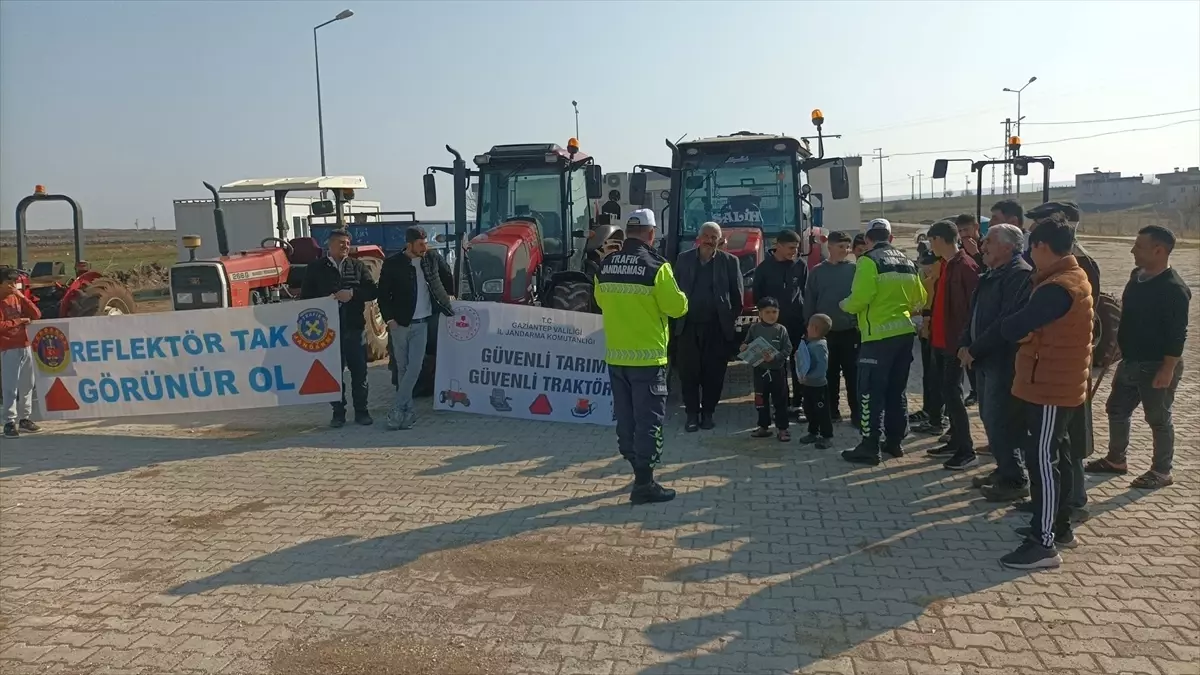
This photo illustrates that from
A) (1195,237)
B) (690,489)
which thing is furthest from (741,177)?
(1195,237)

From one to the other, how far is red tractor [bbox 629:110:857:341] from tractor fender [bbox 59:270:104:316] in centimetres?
716


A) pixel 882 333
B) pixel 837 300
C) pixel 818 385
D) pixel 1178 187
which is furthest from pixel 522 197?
pixel 1178 187

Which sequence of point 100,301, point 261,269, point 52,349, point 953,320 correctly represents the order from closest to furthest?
point 953,320 → point 52,349 → point 100,301 → point 261,269

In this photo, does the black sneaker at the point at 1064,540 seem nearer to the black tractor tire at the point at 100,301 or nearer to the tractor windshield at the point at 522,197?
the tractor windshield at the point at 522,197

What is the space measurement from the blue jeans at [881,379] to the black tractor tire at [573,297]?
152 inches

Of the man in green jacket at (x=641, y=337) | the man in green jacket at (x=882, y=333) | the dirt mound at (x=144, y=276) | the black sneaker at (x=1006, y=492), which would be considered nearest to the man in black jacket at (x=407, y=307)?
the man in green jacket at (x=641, y=337)

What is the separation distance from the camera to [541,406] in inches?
340

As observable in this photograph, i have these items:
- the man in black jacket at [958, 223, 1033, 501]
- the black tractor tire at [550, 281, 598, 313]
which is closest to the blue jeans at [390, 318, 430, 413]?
the black tractor tire at [550, 281, 598, 313]

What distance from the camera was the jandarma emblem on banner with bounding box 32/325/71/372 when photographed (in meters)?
8.60

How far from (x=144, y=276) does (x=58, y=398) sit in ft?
75.1

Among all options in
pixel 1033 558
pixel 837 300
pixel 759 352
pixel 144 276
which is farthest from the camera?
pixel 144 276

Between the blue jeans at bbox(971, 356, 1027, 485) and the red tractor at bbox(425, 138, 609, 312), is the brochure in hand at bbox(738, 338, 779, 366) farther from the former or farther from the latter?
the red tractor at bbox(425, 138, 609, 312)

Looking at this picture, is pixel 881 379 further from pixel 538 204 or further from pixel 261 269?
pixel 261 269

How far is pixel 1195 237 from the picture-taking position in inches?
1838
